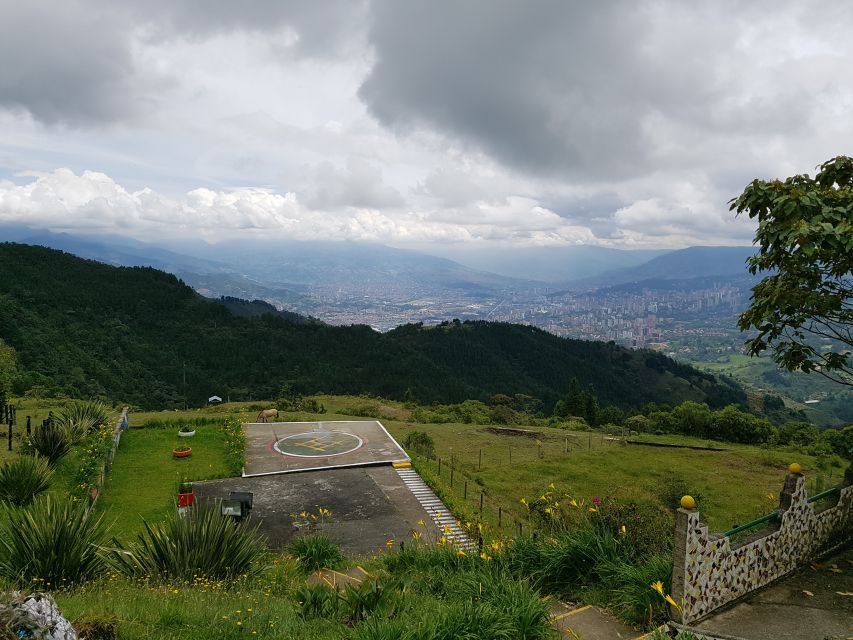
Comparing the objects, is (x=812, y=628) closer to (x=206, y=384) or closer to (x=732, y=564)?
(x=732, y=564)

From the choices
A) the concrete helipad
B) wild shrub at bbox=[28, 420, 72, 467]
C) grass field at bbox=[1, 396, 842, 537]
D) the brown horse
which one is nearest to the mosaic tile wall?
grass field at bbox=[1, 396, 842, 537]

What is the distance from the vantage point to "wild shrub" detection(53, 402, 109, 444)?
1614 cm

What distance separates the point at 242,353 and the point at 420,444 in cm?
4862

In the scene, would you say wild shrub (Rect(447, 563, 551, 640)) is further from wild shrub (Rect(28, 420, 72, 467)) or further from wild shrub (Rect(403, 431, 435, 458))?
wild shrub (Rect(403, 431, 435, 458))

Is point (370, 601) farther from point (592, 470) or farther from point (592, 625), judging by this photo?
point (592, 470)

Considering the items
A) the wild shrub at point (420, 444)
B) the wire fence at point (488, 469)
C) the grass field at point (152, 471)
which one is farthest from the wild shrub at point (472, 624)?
the wild shrub at point (420, 444)

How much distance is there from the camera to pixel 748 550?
4.72 metres

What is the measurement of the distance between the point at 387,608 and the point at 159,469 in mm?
13868

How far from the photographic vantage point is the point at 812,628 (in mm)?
4352

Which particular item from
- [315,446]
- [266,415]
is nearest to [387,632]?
[315,446]

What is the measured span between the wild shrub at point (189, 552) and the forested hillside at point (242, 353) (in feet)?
110

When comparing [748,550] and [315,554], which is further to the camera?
[315,554]

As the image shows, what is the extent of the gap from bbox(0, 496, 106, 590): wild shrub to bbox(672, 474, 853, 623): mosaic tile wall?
6.49 m

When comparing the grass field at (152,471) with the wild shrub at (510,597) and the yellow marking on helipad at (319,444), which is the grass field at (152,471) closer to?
the yellow marking on helipad at (319,444)
